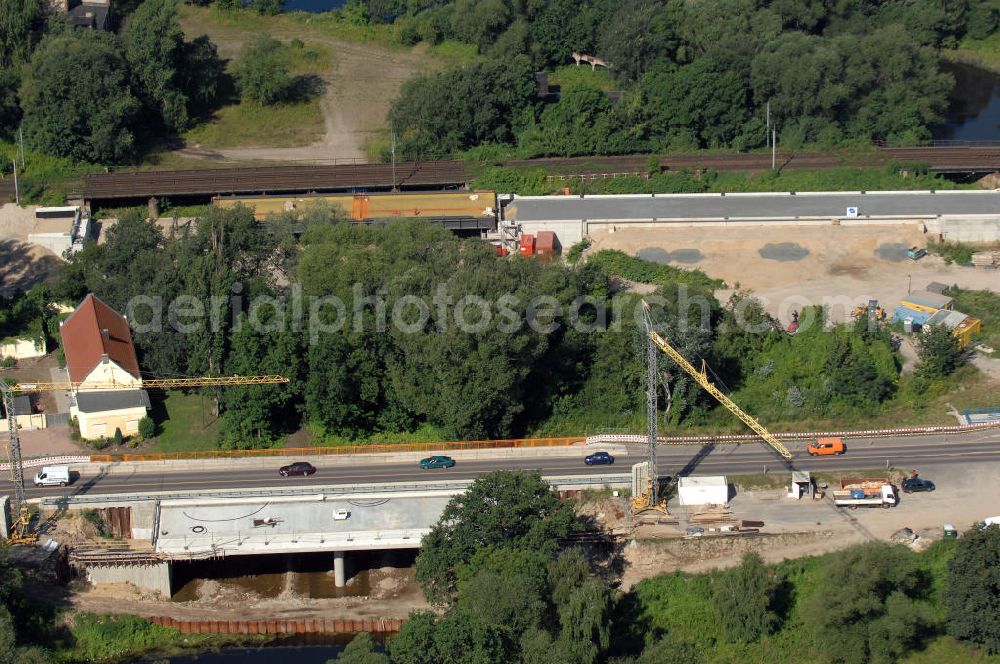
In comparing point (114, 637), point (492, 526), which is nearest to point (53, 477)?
point (114, 637)

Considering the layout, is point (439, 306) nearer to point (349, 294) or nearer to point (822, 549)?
point (349, 294)

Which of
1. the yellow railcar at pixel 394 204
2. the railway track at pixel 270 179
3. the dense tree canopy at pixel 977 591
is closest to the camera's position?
the dense tree canopy at pixel 977 591

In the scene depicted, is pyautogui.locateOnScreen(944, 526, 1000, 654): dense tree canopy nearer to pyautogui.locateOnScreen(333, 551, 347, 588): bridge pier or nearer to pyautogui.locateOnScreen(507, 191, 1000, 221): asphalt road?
pyautogui.locateOnScreen(333, 551, 347, 588): bridge pier

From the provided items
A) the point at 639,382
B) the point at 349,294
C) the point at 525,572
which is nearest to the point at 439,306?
the point at 349,294

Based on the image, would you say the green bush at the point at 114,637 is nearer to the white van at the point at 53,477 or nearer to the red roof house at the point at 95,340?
the white van at the point at 53,477

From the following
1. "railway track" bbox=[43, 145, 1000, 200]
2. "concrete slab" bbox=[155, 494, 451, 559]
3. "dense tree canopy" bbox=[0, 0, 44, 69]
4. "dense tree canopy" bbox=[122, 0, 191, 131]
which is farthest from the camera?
"dense tree canopy" bbox=[0, 0, 44, 69]

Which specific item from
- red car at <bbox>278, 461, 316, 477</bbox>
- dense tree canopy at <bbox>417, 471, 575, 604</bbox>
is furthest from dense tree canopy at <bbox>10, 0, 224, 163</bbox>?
dense tree canopy at <bbox>417, 471, 575, 604</bbox>

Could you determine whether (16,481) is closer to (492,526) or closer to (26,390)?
(26,390)

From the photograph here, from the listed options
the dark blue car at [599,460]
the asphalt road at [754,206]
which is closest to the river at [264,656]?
the dark blue car at [599,460]
